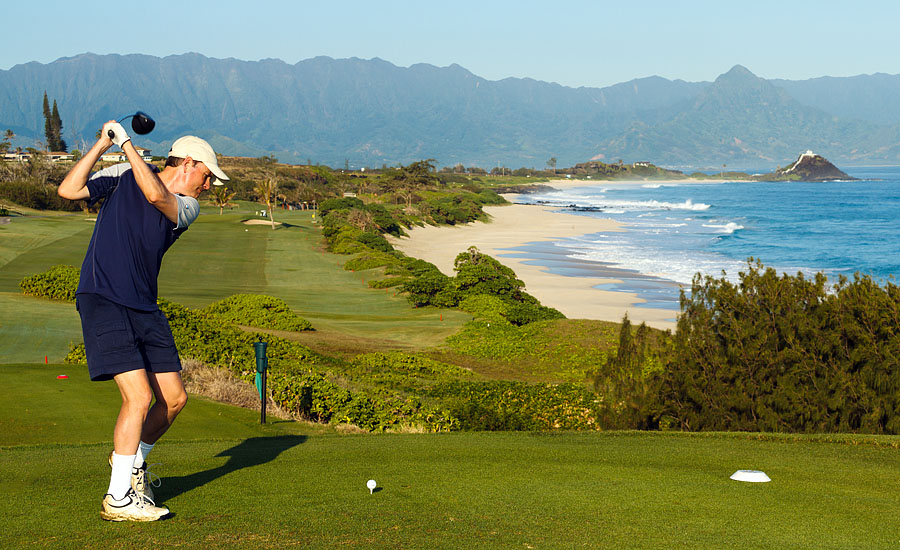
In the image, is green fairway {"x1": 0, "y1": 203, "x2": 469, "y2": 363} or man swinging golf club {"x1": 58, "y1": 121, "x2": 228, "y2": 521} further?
green fairway {"x1": 0, "y1": 203, "x2": 469, "y2": 363}

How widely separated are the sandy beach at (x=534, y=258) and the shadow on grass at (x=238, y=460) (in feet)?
64.4

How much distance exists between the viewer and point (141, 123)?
5.49 meters

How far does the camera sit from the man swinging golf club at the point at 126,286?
5336mm

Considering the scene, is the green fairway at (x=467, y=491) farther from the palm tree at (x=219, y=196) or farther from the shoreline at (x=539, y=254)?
the palm tree at (x=219, y=196)

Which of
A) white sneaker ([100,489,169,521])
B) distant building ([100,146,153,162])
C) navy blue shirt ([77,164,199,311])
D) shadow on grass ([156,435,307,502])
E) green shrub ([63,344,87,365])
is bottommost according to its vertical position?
green shrub ([63,344,87,365])

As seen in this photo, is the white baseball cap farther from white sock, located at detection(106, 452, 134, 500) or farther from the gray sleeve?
A: white sock, located at detection(106, 452, 134, 500)

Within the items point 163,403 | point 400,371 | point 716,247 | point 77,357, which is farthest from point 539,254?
point 163,403

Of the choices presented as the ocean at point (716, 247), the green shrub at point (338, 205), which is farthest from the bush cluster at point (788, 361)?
the green shrub at point (338, 205)

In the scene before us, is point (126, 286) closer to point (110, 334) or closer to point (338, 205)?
point (110, 334)

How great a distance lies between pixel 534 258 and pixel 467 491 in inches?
1877

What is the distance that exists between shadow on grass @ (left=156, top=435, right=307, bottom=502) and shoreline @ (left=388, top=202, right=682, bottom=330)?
21.6 m

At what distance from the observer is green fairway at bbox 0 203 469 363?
69.8 feet

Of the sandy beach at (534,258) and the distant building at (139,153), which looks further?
the sandy beach at (534,258)

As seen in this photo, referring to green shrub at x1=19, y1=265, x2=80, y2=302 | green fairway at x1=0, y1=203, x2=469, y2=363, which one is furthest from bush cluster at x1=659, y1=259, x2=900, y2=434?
green shrub at x1=19, y1=265, x2=80, y2=302
